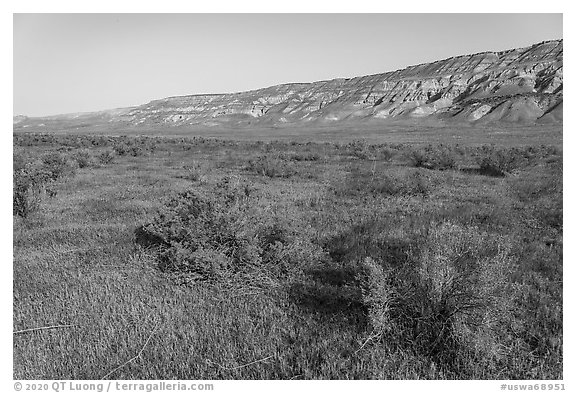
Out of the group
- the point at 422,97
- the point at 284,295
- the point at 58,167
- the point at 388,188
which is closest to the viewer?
the point at 284,295

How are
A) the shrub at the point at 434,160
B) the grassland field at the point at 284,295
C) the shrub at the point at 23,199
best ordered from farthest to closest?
the shrub at the point at 434,160 < the shrub at the point at 23,199 < the grassland field at the point at 284,295

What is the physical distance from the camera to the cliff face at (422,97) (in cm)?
9700

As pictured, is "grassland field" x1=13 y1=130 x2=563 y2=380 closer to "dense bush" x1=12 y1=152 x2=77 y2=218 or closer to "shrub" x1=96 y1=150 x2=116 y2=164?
"dense bush" x1=12 y1=152 x2=77 y2=218

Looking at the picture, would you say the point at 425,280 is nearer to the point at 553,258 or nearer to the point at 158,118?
the point at 553,258

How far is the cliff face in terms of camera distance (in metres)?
97.0

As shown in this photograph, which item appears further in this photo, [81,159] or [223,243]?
[81,159]

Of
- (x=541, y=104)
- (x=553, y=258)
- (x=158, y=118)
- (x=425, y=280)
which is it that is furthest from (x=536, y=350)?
(x=158, y=118)

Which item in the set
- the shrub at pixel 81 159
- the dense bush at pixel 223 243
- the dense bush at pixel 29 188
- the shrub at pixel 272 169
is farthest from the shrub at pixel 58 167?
the dense bush at pixel 223 243

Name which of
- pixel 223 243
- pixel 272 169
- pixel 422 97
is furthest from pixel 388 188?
pixel 422 97

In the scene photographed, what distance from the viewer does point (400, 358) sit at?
3.14 meters

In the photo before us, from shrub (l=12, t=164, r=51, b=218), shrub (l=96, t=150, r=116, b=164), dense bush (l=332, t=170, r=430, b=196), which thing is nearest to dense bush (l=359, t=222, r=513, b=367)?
dense bush (l=332, t=170, r=430, b=196)

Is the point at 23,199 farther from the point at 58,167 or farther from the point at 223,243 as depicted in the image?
the point at 58,167

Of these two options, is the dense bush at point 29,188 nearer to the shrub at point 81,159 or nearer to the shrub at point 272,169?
the shrub at point 81,159

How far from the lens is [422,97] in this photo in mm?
126875
